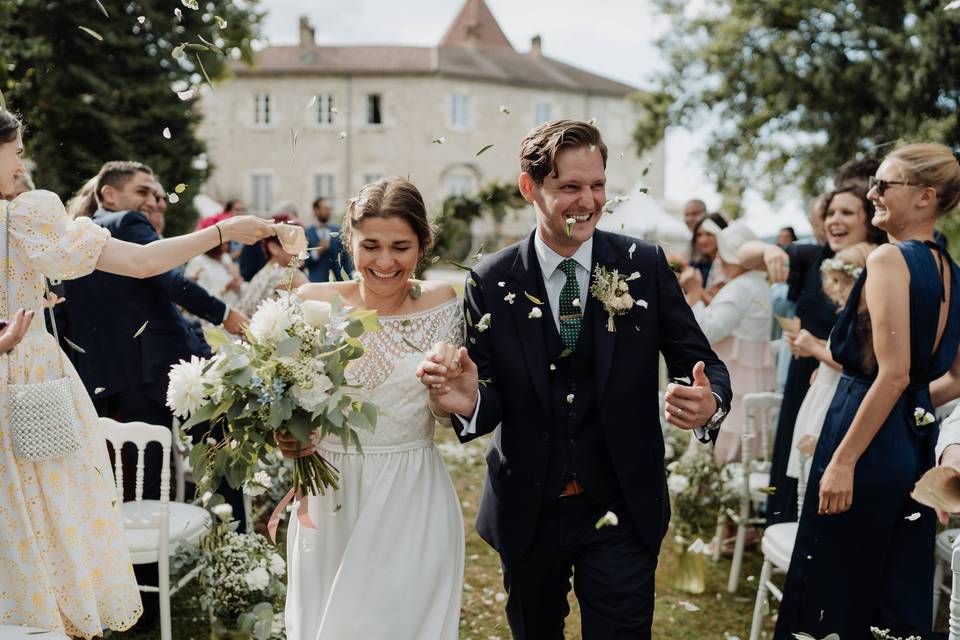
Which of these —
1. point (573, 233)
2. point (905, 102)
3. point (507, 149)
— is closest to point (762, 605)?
point (573, 233)

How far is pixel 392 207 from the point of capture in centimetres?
291

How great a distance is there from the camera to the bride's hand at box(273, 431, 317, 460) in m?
2.56

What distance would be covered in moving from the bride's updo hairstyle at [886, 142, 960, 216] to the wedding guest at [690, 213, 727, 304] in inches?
118

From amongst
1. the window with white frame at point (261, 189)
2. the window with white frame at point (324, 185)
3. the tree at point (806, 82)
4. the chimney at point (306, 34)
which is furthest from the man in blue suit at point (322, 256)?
the chimney at point (306, 34)

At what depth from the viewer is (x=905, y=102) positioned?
50.9 feet

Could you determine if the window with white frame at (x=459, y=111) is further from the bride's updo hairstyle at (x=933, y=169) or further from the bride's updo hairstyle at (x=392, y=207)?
the bride's updo hairstyle at (x=392, y=207)

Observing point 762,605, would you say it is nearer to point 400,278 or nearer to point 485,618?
point 485,618

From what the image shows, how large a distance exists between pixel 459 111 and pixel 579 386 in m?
35.5

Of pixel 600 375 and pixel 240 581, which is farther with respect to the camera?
pixel 240 581

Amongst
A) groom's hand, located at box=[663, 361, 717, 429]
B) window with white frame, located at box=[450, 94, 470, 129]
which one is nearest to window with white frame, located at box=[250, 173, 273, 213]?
window with white frame, located at box=[450, 94, 470, 129]

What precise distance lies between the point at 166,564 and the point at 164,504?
0.27m

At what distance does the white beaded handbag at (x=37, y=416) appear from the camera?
3.09 m

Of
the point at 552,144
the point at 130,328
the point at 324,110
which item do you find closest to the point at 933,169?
the point at 552,144

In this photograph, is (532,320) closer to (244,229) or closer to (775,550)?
(244,229)
